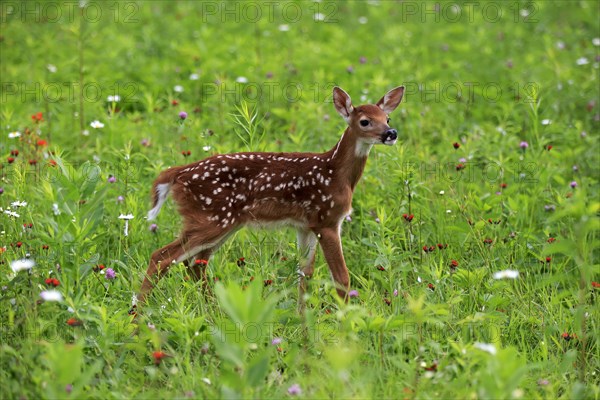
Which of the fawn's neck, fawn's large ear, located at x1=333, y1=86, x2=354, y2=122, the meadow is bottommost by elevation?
the meadow

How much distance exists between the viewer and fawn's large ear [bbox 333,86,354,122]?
5.94 metres

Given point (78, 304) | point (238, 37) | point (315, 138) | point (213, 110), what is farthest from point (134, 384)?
point (238, 37)

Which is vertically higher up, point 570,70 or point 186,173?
point 186,173

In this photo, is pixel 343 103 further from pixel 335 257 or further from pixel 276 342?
pixel 276 342

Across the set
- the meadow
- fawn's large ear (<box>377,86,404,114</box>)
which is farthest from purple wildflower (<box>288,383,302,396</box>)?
fawn's large ear (<box>377,86,404,114</box>)

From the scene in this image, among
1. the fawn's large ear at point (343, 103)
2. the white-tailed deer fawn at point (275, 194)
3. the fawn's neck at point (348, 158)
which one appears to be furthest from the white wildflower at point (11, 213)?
the fawn's large ear at point (343, 103)

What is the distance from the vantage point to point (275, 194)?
5.77 metres

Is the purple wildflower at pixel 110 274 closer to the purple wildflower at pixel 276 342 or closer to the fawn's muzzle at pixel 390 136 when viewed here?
the purple wildflower at pixel 276 342

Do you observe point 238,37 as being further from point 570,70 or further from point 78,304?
point 78,304

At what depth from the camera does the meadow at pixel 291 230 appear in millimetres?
4426

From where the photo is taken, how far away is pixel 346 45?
1101 centimetres

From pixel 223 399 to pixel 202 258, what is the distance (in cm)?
205

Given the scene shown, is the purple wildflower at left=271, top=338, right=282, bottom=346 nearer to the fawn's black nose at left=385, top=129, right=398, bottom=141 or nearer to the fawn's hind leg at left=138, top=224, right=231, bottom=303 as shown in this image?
the fawn's hind leg at left=138, top=224, right=231, bottom=303

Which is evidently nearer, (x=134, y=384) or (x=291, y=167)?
(x=134, y=384)
